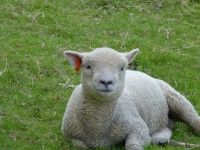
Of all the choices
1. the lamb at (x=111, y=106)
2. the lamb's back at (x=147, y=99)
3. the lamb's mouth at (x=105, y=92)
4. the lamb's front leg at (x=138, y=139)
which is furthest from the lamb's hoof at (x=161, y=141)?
the lamb's mouth at (x=105, y=92)

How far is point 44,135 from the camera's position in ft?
23.4

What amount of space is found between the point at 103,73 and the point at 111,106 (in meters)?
Answer: 0.59

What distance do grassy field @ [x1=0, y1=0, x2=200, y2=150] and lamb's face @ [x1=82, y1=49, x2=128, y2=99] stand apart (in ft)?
2.74

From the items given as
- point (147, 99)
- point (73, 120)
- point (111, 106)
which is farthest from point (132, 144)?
point (147, 99)

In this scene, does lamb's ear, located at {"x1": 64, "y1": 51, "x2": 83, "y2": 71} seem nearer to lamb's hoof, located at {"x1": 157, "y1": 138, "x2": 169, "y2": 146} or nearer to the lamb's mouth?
the lamb's mouth

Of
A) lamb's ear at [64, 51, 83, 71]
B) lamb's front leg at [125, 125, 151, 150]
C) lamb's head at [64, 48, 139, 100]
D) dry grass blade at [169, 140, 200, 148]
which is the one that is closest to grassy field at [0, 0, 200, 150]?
→ lamb's front leg at [125, 125, 151, 150]

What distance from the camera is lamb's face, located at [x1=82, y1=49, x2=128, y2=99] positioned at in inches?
237

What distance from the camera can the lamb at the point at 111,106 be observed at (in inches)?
245

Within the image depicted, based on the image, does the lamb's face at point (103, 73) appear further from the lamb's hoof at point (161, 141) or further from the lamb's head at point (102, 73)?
the lamb's hoof at point (161, 141)

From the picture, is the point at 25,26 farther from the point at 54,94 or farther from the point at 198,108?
the point at 198,108

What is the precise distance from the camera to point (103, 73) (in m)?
6.09

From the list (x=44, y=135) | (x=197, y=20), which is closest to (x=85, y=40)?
(x=197, y=20)

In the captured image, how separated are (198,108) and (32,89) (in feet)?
8.00

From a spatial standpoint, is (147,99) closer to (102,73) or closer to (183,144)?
(183,144)
